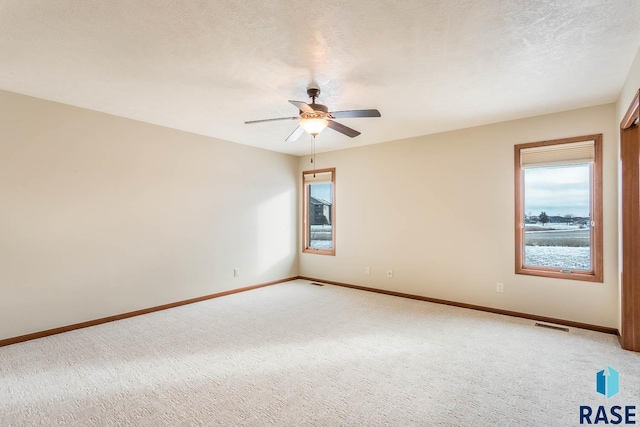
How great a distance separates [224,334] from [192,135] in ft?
9.80

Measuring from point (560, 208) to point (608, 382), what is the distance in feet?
7.00

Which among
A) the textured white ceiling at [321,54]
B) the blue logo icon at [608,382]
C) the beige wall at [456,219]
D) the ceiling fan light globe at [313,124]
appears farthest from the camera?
the beige wall at [456,219]

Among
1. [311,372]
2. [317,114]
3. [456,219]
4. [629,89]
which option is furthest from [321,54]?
[456,219]

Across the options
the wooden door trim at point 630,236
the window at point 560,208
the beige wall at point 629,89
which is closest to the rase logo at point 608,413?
the wooden door trim at point 630,236

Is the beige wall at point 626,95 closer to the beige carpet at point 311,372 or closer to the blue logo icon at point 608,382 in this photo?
the blue logo icon at point 608,382

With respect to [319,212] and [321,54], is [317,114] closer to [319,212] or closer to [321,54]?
[321,54]

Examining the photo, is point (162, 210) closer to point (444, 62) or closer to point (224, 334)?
point (224, 334)

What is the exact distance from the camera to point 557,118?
12.5 ft

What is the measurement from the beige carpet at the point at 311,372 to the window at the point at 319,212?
2328mm

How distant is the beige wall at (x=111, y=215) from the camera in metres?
3.29

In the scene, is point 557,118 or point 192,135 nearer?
point 557,118

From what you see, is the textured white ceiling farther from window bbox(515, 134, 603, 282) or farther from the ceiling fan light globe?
window bbox(515, 134, 603, 282)

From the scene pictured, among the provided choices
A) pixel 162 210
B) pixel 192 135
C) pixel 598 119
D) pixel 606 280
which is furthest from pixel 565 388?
pixel 192 135

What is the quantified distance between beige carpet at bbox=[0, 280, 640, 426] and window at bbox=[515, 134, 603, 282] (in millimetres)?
780
